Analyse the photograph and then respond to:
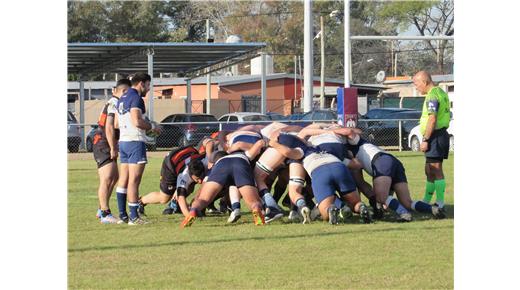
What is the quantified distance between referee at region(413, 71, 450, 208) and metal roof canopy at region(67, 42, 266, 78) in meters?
23.7

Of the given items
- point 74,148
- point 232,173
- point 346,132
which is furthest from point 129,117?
point 74,148

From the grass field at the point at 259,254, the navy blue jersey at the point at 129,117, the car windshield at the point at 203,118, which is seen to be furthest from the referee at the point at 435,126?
the car windshield at the point at 203,118

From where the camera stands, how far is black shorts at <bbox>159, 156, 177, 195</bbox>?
1380 centimetres

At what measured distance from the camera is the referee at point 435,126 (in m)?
13.3

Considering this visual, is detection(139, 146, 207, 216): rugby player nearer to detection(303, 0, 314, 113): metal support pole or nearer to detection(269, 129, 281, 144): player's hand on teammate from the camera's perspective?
detection(269, 129, 281, 144): player's hand on teammate

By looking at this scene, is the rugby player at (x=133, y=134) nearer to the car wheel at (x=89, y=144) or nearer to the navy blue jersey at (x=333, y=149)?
the navy blue jersey at (x=333, y=149)

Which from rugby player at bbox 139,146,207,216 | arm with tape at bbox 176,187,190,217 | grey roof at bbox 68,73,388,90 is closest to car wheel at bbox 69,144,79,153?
rugby player at bbox 139,146,207,216

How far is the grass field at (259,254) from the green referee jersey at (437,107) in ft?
4.19

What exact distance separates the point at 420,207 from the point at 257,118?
2571 cm

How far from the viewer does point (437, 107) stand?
13336 mm

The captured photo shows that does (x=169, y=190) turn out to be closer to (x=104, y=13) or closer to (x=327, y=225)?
(x=327, y=225)

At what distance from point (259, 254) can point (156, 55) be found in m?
31.4

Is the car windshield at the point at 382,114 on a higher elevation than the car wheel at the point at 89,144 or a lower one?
higher
